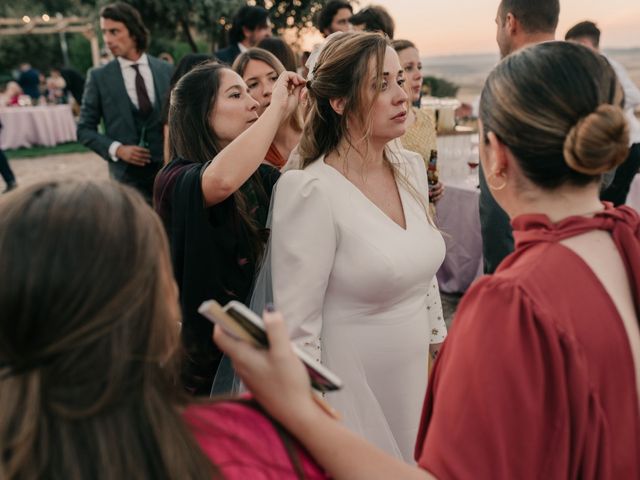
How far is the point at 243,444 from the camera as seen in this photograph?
31.6 inches

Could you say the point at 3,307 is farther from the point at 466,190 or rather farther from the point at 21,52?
the point at 21,52

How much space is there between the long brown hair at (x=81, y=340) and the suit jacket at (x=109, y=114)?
3559 millimetres

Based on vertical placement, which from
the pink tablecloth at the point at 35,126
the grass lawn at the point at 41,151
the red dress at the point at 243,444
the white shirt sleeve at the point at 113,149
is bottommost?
the grass lawn at the point at 41,151

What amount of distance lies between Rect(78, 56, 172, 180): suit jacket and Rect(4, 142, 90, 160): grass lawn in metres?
8.75

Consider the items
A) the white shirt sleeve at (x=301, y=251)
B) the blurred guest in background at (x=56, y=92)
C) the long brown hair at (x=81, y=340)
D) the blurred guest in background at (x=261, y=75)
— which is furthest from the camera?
the blurred guest in background at (x=56, y=92)

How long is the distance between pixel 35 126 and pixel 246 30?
996 cm

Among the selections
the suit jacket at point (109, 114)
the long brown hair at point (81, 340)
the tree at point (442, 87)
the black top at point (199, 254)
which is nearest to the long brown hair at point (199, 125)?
the black top at point (199, 254)

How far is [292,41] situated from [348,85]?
13913 mm

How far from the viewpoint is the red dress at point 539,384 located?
33.3 inches

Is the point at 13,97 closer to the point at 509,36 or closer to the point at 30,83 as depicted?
the point at 30,83

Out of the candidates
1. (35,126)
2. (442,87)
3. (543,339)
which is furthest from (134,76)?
(442,87)

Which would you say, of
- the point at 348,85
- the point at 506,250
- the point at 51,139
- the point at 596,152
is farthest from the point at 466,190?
the point at 51,139

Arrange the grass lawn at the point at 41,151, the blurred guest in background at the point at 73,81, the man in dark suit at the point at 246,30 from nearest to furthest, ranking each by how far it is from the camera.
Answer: the man in dark suit at the point at 246,30, the blurred guest in background at the point at 73,81, the grass lawn at the point at 41,151

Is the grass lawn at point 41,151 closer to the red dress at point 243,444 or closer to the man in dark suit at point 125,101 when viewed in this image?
the man in dark suit at point 125,101
